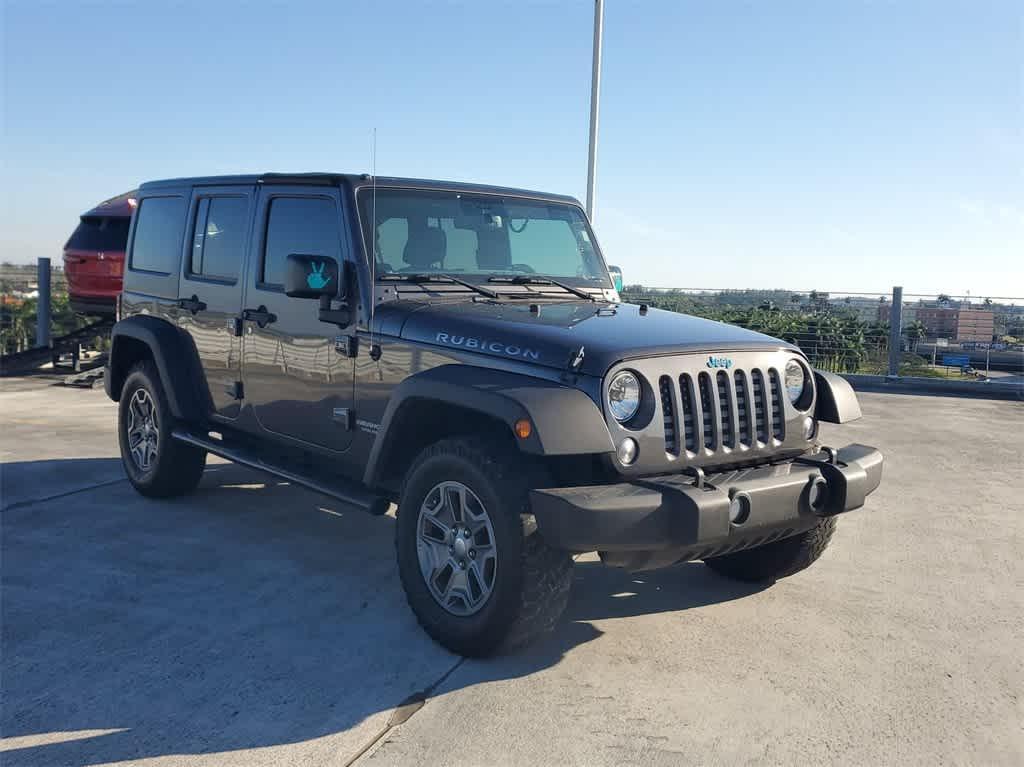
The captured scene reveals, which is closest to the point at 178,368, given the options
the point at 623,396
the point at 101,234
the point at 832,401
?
the point at 623,396

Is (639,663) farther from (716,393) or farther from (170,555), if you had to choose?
(170,555)

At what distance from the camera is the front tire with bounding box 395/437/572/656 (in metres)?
3.66

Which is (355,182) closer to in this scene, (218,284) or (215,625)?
(218,284)

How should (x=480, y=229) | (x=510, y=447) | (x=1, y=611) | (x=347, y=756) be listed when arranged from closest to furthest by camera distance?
(x=347, y=756) → (x=510, y=447) → (x=1, y=611) → (x=480, y=229)

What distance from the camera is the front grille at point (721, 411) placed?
12.5ft

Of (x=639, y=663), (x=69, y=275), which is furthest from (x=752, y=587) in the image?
(x=69, y=275)

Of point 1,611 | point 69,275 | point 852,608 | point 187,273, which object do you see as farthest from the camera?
point 69,275

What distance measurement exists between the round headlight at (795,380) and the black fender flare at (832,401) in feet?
0.27

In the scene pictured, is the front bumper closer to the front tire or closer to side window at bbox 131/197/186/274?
the front tire

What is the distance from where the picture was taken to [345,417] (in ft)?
15.5

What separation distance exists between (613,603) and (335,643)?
138 cm

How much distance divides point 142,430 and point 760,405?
4.27 m

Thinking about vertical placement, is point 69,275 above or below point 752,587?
above

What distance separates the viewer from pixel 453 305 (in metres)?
4.48
